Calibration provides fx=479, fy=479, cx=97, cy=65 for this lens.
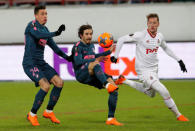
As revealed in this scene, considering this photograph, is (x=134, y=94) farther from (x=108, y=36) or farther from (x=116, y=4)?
(x=116, y=4)

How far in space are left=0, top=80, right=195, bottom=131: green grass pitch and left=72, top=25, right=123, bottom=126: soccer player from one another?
0.39 m

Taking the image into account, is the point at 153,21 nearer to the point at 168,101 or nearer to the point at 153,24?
the point at 153,24

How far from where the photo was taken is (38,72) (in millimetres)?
7648

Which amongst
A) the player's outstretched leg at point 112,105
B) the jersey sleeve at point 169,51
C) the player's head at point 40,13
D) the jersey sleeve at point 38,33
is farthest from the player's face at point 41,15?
the jersey sleeve at point 169,51

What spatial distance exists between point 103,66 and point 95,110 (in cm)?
624

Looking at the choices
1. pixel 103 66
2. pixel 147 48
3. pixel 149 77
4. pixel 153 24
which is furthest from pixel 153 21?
pixel 103 66

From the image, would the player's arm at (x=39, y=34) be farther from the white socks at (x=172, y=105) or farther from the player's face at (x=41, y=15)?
the white socks at (x=172, y=105)

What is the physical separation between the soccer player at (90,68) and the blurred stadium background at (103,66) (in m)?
0.42

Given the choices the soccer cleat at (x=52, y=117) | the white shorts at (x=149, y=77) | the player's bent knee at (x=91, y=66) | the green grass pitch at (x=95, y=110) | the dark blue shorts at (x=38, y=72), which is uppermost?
the player's bent knee at (x=91, y=66)

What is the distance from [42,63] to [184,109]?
10.2ft

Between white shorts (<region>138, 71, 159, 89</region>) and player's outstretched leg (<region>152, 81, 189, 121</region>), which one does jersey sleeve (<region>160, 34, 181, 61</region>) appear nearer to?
white shorts (<region>138, 71, 159, 89</region>)

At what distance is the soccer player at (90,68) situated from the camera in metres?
7.43

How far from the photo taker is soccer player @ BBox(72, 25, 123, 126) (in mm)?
7426

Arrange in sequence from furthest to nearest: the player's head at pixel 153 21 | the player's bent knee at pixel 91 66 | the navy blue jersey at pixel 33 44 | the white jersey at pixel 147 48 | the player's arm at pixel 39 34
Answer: the white jersey at pixel 147 48 < the player's head at pixel 153 21 < the navy blue jersey at pixel 33 44 < the player's bent knee at pixel 91 66 < the player's arm at pixel 39 34
